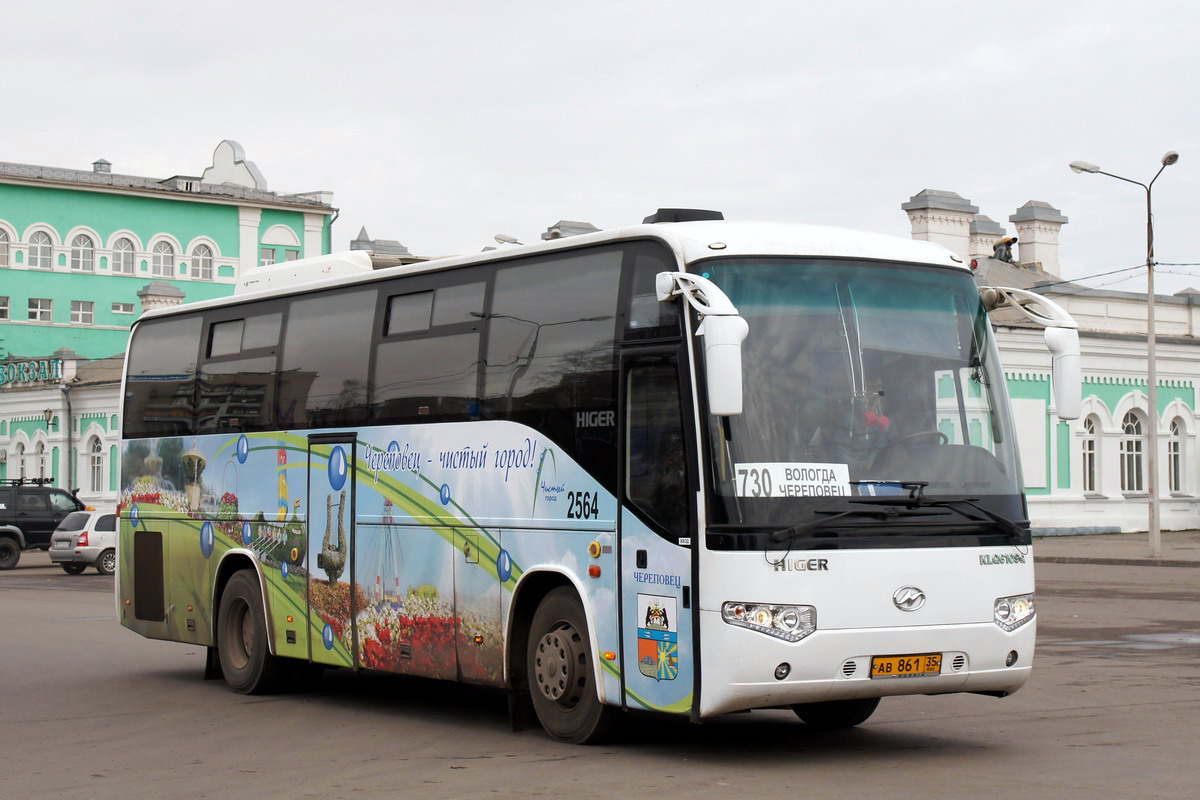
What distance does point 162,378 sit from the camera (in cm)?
1583

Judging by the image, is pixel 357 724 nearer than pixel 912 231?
Yes

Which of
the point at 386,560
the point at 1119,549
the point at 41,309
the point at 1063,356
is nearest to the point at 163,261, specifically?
the point at 41,309

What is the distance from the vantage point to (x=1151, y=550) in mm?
37000

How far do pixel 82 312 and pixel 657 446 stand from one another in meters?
71.0

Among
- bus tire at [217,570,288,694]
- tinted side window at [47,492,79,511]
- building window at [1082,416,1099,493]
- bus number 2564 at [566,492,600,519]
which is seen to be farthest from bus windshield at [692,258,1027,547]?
building window at [1082,416,1099,493]

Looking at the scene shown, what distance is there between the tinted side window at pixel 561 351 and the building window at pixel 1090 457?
40.0 metres

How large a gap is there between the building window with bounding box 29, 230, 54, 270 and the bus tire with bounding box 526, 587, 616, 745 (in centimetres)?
6975

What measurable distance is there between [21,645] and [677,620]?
12153 mm

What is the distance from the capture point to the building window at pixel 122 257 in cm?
7756

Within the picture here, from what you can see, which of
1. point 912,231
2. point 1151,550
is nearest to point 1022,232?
point 912,231

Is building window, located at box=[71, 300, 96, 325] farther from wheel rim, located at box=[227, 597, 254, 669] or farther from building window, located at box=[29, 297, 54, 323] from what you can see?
wheel rim, located at box=[227, 597, 254, 669]

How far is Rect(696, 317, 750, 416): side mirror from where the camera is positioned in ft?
29.1

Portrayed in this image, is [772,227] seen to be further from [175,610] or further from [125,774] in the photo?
[175,610]

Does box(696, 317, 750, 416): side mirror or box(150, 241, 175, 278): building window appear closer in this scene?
box(696, 317, 750, 416): side mirror
